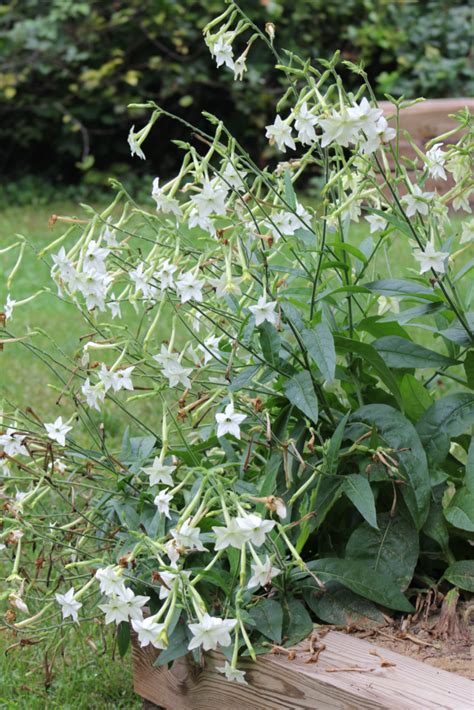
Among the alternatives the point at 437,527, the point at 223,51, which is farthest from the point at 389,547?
the point at 223,51

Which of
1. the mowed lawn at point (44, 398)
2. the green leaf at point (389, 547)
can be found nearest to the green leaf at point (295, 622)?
the green leaf at point (389, 547)

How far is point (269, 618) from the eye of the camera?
69.2 inches

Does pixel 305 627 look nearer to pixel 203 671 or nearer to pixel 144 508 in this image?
pixel 203 671

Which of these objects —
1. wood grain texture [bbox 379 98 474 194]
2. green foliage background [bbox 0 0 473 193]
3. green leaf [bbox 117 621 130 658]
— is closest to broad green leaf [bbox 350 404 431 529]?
green leaf [bbox 117 621 130 658]

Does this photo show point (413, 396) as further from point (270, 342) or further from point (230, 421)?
point (230, 421)

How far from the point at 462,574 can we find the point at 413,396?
33 centimetres

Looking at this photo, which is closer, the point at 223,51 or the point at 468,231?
the point at 223,51

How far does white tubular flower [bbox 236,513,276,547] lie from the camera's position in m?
1.51

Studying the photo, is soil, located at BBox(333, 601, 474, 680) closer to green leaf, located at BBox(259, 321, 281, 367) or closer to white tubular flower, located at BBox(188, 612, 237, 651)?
white tubular flower, located at BBox(188, 612, 237, 651)

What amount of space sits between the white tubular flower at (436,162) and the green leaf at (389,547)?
0.59 meters

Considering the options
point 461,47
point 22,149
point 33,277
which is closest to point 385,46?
point 461,47

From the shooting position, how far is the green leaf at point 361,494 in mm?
1727

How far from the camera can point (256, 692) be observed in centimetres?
173

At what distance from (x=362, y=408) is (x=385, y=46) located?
675cm
